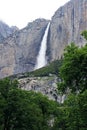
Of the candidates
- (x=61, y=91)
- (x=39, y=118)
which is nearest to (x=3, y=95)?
(x=39, y=118)

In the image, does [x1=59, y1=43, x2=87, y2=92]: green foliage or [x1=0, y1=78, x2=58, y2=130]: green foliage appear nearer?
[x1=59, y1=43, x2=87, y2=92]: green foliage

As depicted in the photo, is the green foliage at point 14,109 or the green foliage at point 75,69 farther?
the green foliage at point 14,109

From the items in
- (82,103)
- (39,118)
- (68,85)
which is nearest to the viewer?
(82,103)

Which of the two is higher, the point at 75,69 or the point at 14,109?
the point at 75,69

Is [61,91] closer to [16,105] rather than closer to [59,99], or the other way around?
[16,105]

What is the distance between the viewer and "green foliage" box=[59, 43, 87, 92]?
33875 mm

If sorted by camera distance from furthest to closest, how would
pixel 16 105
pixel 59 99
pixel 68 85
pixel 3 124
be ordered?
pixel 59 99 → pixel 3 124 → pixel 16 105 → pixel 68 85

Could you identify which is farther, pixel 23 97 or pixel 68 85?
pixel 23 97

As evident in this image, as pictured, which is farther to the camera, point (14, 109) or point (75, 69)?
point (14, 109)

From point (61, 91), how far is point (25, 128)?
966 inches

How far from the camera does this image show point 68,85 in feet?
117

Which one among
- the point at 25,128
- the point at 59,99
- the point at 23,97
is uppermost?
the point at 59,99

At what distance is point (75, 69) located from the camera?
34156mm

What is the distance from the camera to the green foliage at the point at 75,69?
33.9m
